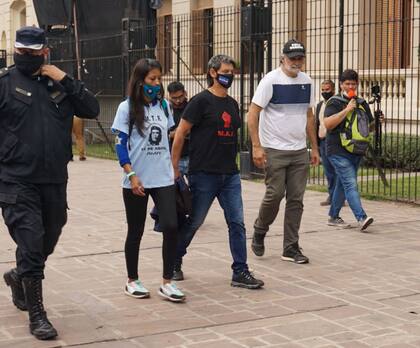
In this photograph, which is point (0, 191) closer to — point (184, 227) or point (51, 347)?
point (51, 347)

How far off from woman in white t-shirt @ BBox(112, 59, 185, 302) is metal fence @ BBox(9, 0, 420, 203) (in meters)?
6.18

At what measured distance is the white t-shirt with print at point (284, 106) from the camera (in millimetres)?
7402

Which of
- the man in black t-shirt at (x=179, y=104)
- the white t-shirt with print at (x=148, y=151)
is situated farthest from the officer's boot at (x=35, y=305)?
the man in black t-shirt at (x=179, y=104)

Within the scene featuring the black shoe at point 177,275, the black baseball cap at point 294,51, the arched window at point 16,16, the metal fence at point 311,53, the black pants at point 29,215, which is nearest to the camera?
the black pants at point 29,215

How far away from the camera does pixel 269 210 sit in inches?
301

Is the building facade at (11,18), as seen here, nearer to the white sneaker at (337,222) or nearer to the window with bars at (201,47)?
the window with bars at (201,47)

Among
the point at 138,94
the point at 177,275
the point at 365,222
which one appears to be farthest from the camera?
the point at 365,222

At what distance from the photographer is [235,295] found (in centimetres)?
645

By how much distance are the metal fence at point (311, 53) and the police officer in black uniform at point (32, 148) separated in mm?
7201

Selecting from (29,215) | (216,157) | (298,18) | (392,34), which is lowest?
(29,215)

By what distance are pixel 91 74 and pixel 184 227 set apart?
1557 centimetres

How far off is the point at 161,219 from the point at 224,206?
2.52ft

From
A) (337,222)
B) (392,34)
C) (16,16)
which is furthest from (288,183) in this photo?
(16,16)

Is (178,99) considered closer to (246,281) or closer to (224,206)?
(224,206)
